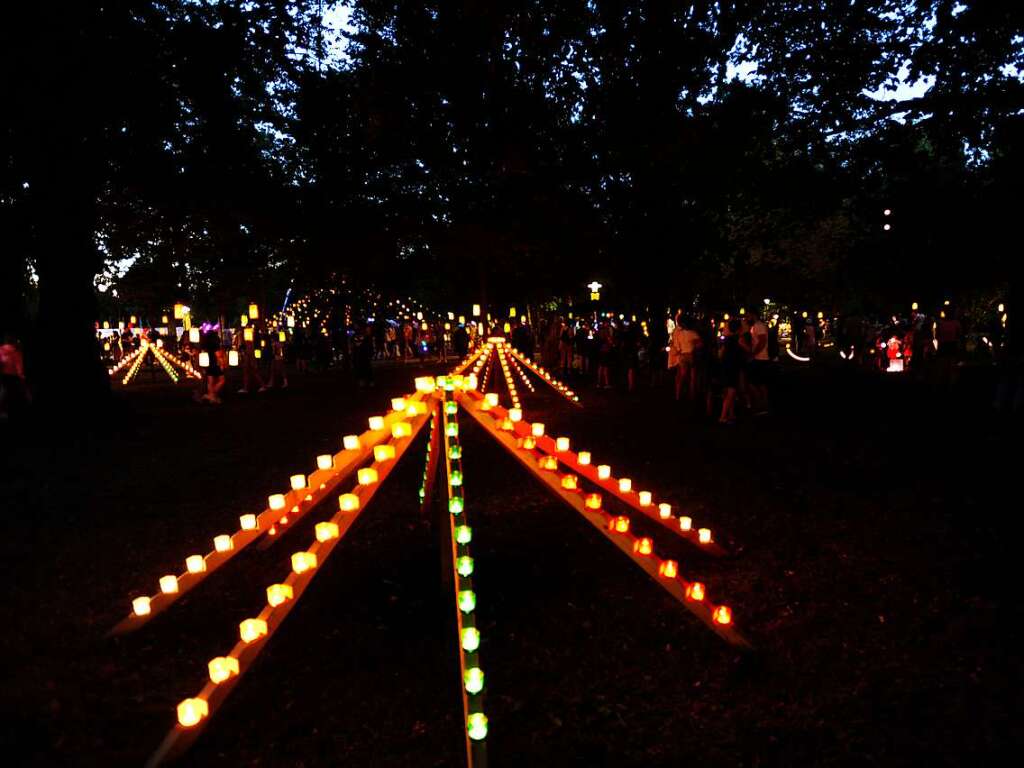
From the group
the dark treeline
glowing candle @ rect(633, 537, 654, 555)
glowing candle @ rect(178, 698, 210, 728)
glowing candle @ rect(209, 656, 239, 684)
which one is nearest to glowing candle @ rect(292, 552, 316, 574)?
glowing candle @ rect(209, 656, 239, 684)

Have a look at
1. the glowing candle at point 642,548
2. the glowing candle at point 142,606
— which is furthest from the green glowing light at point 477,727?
the glowing candle at point 142,606

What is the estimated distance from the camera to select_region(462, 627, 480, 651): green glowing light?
11.0 feet

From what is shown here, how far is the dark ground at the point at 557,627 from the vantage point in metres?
3.48

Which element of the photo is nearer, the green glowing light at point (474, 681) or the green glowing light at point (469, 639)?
the green glowing light at point (474, 681)

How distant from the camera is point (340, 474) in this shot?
4.47 metres

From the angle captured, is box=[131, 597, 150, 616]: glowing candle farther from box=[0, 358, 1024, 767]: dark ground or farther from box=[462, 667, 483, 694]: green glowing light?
box=[462, 667, 483, 694]: green glowing light

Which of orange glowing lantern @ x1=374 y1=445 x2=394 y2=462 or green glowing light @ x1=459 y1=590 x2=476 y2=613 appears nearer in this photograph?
green glowing light @ x1=459 y1=590 x2=476 y2=613

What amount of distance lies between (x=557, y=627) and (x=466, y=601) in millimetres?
1308

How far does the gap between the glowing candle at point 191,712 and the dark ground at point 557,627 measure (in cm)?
18

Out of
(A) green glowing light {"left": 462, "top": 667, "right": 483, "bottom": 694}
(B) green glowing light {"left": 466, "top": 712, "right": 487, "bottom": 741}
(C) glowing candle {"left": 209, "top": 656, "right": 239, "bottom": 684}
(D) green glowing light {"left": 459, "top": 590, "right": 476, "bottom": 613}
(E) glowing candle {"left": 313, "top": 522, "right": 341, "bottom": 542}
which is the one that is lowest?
(B) green glowing light {"left": 466, "top": 712, "right": 487, "bottom": 741}

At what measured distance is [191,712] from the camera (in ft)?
11.1

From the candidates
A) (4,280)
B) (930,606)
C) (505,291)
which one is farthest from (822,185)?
(505,291)

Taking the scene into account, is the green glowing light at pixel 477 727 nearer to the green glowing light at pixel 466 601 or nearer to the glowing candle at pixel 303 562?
the green glowing light at pixel 466 601

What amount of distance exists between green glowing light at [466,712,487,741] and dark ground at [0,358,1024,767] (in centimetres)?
29
